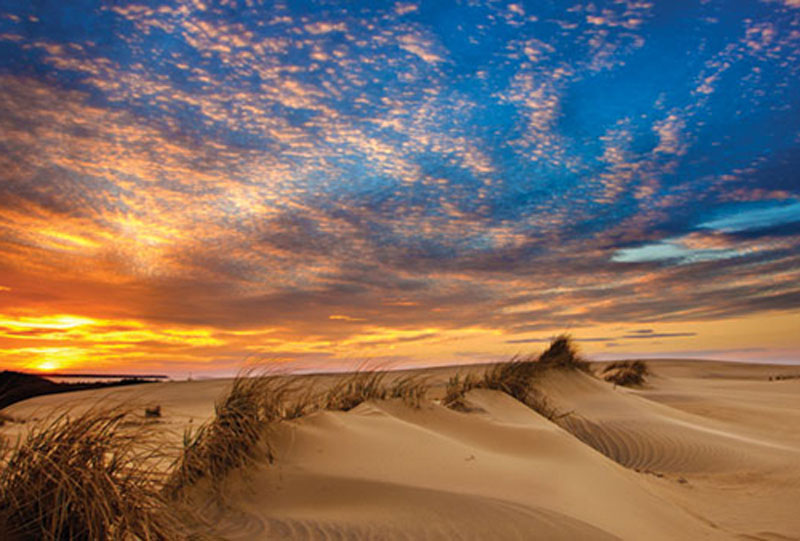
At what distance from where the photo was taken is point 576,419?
773 centimetres

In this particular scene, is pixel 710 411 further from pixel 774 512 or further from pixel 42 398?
pixel 42 398

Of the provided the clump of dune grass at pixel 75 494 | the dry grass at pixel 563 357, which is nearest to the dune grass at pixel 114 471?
the clump of dune grass at pixel 75 494

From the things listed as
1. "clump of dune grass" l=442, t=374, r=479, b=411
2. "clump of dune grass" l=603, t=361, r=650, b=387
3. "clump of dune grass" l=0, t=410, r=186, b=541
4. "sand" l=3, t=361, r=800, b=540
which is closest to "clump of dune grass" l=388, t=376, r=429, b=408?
"sand" l=3, t=361, r=800, b=540

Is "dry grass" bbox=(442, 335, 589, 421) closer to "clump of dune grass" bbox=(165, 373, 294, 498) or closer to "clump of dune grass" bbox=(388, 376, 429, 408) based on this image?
"clump of dune grass" bbox=(388, 376, 429, 408)

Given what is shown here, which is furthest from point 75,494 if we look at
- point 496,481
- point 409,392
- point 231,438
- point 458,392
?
point 458,392

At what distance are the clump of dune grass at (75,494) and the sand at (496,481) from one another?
56 centimetres

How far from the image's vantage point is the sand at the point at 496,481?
3285mm

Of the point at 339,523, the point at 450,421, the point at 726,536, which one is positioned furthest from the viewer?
the point at 450,421

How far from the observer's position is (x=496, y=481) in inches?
153

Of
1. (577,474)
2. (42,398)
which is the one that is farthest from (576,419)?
(42,398)

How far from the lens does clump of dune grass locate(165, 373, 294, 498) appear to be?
3.77m

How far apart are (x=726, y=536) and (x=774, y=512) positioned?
1.06m

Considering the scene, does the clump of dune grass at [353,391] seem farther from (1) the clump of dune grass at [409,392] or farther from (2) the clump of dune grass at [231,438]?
(2) the clump of dune grass at [231,438]

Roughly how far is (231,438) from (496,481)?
1.72 metres
